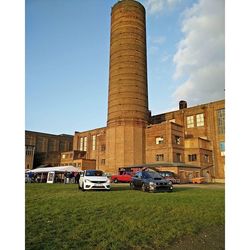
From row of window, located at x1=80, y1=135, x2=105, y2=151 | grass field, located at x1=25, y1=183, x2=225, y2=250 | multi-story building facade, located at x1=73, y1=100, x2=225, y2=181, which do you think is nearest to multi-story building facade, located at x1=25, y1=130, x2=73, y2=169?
row of window, located at x1=80, y1=135, x2=105, y2=151

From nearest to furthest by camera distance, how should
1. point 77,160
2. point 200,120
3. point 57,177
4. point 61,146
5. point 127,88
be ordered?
point 57,177
point 127,88
point 200,120
point 77,160
point 61,146

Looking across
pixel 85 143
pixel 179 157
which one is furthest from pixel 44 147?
pixel 179 157

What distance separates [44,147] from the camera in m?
69.2

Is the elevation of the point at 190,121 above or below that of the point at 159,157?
above

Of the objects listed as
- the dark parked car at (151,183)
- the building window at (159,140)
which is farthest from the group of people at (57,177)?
the building window at (159,140)

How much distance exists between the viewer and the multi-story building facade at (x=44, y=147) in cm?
6003

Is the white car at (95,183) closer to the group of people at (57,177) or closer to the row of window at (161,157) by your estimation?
the group of people at (57,177)

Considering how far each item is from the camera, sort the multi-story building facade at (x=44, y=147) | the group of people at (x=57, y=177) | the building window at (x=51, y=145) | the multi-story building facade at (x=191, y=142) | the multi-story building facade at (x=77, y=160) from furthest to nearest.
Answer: the building window at (x=51, y=145), the multi-story building facade at (x=44, y=147), the multi-story building facade at (x=77, y=160), the multi-story building facade at (x=191, y=142), the group of people at (x=57, y=177)

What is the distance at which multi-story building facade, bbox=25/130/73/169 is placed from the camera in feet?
197

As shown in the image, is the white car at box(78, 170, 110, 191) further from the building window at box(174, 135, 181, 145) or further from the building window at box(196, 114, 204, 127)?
the building window at box(196, 114, 204, 127)

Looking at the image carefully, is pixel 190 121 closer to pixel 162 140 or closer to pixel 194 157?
pixel 194 157
